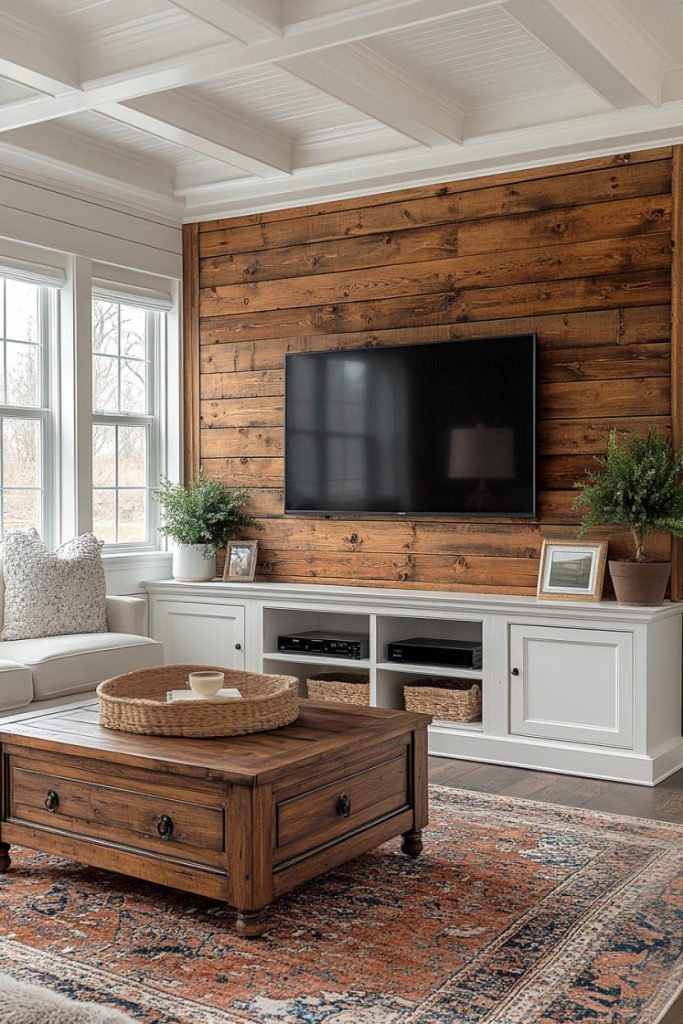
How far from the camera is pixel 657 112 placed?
425 centimetres

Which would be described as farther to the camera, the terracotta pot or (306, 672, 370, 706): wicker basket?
(306, 672, 370, 706): wicker basket

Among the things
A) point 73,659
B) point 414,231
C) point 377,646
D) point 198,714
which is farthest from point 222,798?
point 414,231

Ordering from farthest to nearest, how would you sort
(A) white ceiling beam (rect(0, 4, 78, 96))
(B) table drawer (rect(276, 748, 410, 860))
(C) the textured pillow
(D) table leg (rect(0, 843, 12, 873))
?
1. (C) the textured pillow
2. (A) white ceiling beam (rect(0, 4, 78, 96))
3. (D) table leg (rect(0, 843, 12, 873))
4. (B) table drawer (rect(276, 748, 410, 860))

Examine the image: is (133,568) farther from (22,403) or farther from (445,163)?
(445,163)

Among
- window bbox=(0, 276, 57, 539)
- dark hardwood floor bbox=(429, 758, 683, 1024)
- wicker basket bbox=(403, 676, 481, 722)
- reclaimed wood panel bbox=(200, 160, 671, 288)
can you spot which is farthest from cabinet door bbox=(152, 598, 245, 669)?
reclaimed wood panel bbox=(200, 160, 671, 288)

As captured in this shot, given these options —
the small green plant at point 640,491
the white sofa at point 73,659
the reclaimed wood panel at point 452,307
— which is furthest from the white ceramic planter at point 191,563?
the small green plant at point 640,491

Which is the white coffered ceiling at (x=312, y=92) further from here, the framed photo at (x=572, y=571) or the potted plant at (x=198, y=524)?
the framed photo at (x=572, y=571)

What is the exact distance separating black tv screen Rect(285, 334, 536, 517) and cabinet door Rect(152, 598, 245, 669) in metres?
0.65

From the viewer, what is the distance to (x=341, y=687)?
4.92 metres

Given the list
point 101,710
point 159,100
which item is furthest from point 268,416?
point 101,710

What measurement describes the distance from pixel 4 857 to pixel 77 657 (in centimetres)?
124

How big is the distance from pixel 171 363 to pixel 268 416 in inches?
25.7

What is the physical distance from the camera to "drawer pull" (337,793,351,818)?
285 cm

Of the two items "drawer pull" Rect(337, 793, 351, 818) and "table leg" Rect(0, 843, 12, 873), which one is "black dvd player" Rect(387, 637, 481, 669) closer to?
"drawer pull" Rect(337, 793, 351, 818)
